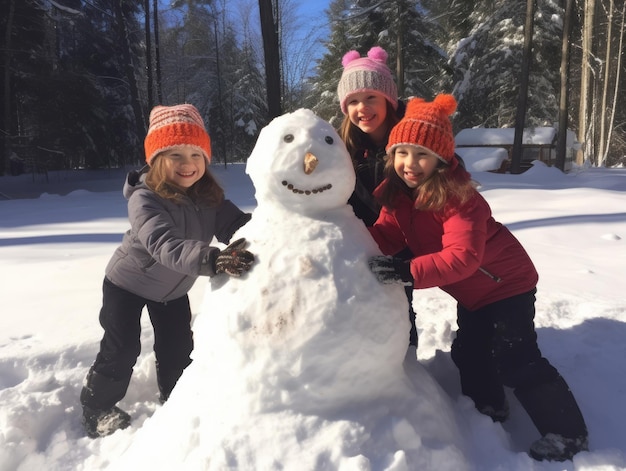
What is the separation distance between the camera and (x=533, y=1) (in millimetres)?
13211

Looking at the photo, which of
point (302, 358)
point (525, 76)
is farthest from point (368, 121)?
point (525, 76)

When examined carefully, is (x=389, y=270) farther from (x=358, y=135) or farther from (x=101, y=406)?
(x=101, y=406)

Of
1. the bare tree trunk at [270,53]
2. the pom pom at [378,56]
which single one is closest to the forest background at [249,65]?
the bare tree trunk at [270,53]

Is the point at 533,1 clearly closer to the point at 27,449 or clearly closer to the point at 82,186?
the point at 82,186

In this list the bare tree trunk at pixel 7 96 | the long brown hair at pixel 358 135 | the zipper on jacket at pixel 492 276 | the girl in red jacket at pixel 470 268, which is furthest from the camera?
the bare tree trunk at pixel 7 96

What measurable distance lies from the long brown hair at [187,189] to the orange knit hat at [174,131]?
0.20ft

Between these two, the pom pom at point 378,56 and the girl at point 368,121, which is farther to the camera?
the pom pom at point 378,56

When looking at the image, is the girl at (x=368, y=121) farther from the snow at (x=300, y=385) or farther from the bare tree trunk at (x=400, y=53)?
the bare tree trunk at (x=400, y=53)

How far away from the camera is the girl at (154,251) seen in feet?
7.00

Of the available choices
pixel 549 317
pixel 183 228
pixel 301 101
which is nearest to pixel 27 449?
pixel 183 228

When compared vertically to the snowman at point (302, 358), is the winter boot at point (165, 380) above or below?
below

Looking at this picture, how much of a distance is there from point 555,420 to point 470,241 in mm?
806

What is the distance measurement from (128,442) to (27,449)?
41 cm

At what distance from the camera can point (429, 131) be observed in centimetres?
190
